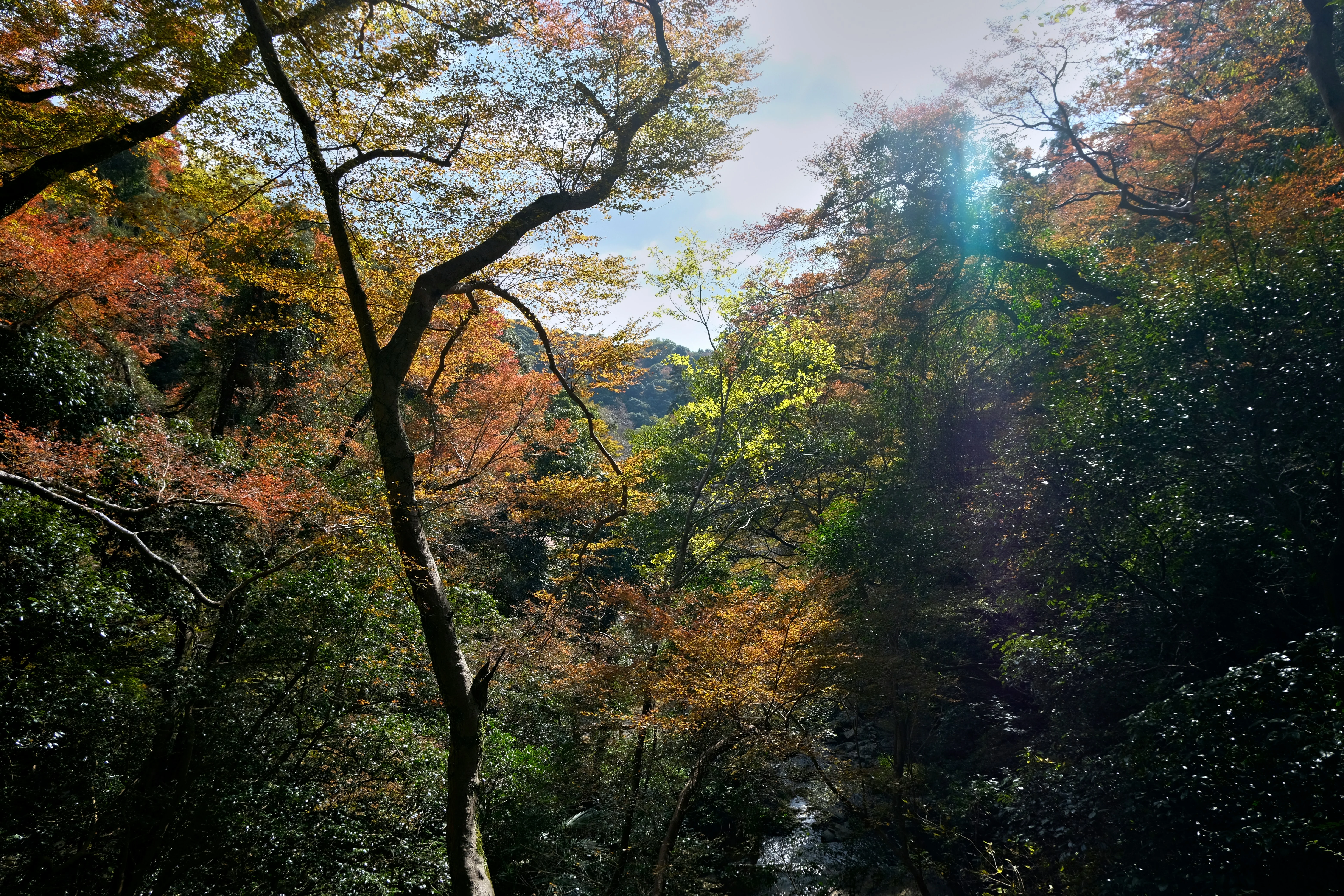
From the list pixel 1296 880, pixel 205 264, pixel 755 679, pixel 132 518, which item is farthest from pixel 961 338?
pixel 132 518

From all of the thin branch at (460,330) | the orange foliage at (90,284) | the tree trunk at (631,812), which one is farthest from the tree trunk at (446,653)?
the orange foliage at (90,284)

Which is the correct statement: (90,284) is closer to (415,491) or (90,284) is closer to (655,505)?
(415,491)

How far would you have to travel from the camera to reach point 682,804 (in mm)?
5664

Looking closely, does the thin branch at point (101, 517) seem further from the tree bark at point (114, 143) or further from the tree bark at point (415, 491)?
the tree bark at point (114, 143)

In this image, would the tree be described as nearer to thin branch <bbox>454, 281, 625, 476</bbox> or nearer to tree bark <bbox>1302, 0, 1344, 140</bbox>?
thin branch <bbox>454, 281, 625, 476</bbox>

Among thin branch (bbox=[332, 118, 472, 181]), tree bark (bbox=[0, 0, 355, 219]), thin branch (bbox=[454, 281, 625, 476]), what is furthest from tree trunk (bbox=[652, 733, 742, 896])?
tree bark (bbox=[0, 0, 355, 219])

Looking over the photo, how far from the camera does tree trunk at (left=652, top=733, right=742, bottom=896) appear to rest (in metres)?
5.53

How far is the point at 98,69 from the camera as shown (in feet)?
13.5

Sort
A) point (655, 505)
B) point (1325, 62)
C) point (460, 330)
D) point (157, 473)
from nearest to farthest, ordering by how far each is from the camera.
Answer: point (460, 330)
point (1325, 62)
point (157, 473)
point (655, 505)

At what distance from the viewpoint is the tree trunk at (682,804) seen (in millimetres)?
5527

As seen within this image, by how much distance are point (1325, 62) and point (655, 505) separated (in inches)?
351

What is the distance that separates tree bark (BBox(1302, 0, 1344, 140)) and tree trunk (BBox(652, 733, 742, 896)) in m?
7.19

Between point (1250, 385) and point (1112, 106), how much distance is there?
6.63 metres

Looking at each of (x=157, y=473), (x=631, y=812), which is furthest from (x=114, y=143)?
(x=631, y=812)
